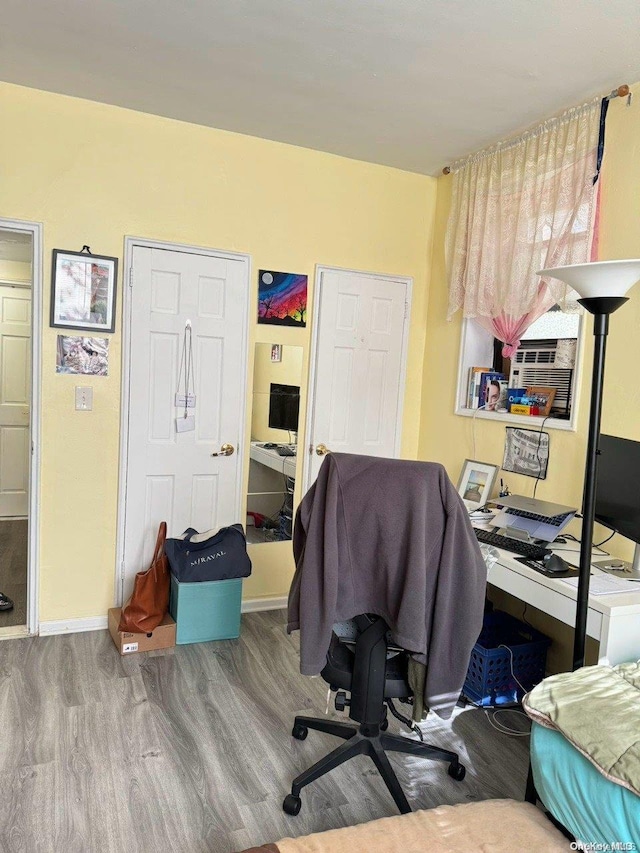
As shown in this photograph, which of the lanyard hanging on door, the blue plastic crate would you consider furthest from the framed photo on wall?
the lanyard hanging on door

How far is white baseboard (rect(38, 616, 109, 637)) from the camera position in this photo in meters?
3.21

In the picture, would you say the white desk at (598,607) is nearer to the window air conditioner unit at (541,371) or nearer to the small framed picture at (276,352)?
the window air conditioner unit at (541,371)

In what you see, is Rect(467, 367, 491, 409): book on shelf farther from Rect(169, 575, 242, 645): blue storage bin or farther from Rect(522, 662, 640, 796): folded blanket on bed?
Rect(522, 662, 640, 796): folded blanket on bed

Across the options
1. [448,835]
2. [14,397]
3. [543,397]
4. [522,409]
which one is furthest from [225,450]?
[14,397]

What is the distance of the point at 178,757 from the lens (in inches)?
89.0

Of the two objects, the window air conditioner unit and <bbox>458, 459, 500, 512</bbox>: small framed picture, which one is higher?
the window air conditioner unit

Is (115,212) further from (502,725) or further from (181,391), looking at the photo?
(502,725)

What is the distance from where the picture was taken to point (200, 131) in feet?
10.8

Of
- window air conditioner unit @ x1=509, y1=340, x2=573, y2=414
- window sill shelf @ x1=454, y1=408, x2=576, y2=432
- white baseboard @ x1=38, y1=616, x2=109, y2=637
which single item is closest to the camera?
window sill shelf @ x1=454, y1=408, x2=576, y2=432

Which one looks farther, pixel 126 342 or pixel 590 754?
pixel 126 342

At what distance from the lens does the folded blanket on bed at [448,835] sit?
1.45 m

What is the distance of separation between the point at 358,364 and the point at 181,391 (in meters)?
1.10

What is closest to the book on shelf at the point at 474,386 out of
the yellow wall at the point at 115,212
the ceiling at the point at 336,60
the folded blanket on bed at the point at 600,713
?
the yellow wall at the point at 115,212

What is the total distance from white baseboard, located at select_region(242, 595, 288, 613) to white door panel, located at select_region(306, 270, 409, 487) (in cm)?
74
